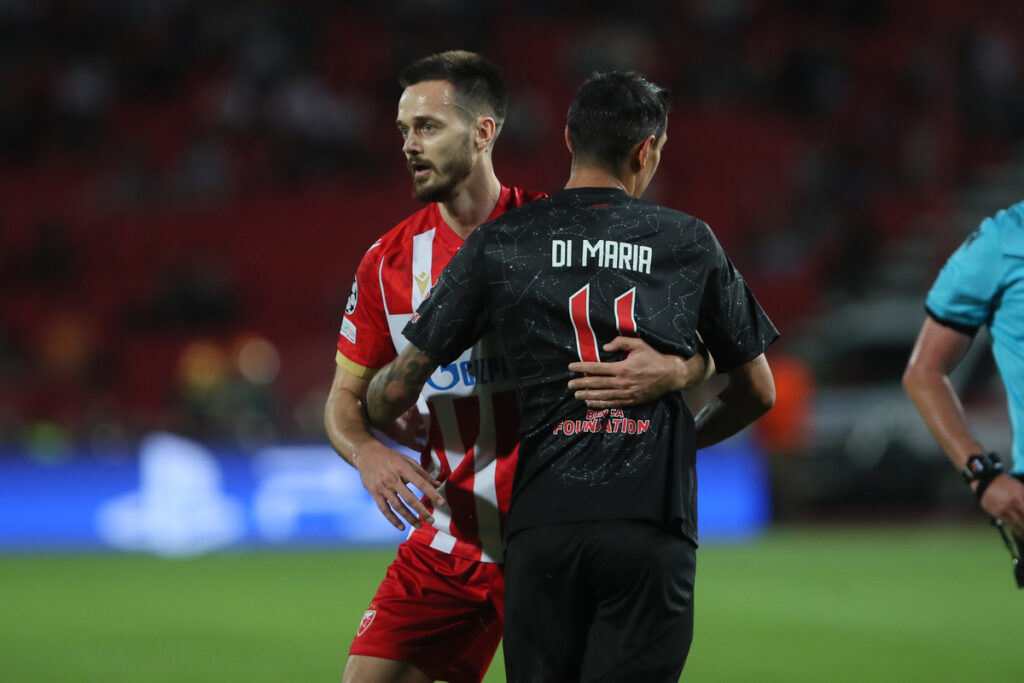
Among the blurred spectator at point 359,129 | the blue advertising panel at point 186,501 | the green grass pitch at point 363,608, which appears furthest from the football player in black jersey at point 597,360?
the blurred spectator at point 359,129

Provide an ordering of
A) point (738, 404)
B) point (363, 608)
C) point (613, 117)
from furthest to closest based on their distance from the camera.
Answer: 1. point (363, 608)
2. point (738, 404)
3. point (613, 117)

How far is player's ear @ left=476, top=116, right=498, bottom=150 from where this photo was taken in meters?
4.29

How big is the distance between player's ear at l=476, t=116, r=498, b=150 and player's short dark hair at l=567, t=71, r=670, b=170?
74cm

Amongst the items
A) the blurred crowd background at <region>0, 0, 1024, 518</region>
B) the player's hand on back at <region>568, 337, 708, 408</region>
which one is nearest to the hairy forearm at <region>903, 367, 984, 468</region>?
the player's hand on back at <region>568, 337, 708, 408</region>

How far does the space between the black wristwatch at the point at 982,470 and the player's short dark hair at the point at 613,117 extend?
1.48m

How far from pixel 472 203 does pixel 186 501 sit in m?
9.72

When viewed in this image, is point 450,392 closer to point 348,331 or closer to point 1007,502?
point 348,331

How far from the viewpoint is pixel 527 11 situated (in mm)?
21797

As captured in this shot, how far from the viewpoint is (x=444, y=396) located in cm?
424

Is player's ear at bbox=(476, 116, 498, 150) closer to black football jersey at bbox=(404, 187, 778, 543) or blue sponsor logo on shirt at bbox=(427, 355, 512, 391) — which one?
blue sponsor logo on shirt at bbox=(427, 355, 512, 391)

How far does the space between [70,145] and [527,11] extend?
23.5ft

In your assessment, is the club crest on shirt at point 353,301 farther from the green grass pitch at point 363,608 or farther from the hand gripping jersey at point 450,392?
the green grass pitch at point 363,608

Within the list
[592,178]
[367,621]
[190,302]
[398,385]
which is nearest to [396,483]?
[398,385]

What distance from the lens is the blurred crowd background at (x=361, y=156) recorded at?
18188 millimetres
